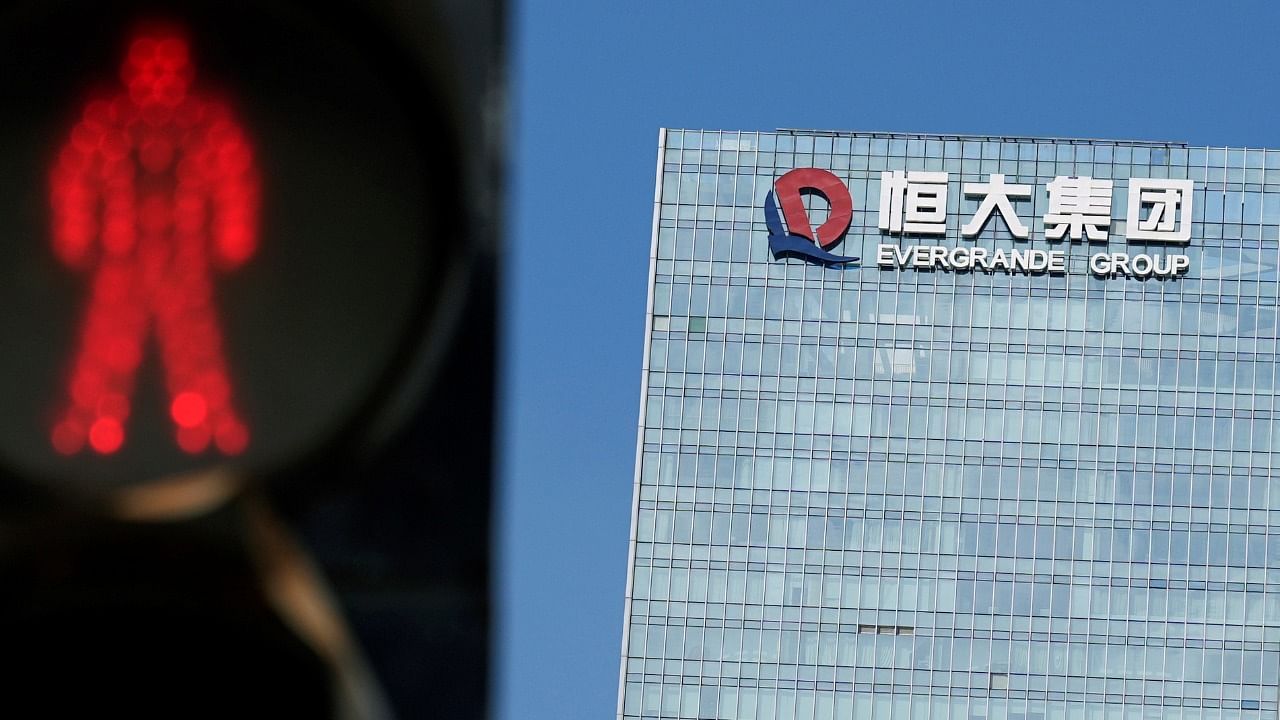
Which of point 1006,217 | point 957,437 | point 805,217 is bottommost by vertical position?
point 957,437

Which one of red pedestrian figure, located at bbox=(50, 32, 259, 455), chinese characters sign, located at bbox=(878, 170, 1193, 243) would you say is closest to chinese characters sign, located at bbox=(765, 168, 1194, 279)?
chinese characters sign, located at bbox=(878, 170, 1193, 243)

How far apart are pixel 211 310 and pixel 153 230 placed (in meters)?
0.08

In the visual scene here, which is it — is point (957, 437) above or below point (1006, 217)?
below

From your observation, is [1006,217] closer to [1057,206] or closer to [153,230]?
[1057,206]

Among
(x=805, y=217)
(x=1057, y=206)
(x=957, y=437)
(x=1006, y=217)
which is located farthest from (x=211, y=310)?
(x=1057, y=206)

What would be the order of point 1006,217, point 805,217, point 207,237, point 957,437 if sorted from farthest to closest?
point 1006,217 < point 805,217 < point 957,437 < point 207,237

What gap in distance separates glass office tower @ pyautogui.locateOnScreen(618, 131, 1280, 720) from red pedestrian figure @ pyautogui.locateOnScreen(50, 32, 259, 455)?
3332 inches

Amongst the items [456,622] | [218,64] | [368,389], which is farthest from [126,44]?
[456,622]

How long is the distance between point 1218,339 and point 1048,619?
1193cm

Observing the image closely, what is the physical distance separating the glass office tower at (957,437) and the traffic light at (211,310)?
3332 inches

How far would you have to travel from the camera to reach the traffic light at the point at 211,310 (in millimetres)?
1911

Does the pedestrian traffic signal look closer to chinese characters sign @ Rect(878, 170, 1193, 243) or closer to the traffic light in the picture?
the traffic light

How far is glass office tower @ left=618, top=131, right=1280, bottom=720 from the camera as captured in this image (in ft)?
283

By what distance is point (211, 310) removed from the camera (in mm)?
1994
